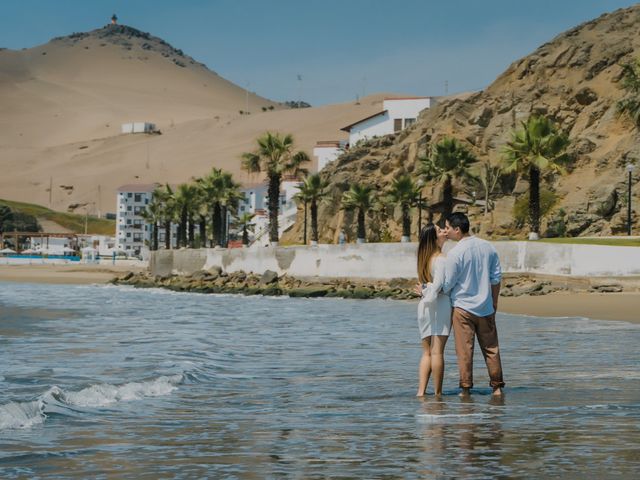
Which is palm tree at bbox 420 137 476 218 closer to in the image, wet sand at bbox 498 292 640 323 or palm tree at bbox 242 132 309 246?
palm tree at bbox 242 132 309 246

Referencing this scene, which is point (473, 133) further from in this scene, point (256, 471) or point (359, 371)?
point (256, 471)

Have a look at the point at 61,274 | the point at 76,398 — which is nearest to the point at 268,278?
the point at 61,274

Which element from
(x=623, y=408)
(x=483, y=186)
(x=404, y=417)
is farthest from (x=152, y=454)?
(x=483, y=186)

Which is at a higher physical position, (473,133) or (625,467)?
(473,133)

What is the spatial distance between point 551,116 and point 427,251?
82218 mm

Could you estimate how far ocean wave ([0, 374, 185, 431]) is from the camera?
10570 millimetres

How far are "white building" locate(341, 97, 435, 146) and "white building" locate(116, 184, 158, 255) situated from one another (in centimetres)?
6564

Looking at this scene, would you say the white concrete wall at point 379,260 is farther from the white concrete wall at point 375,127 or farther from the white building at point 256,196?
the white building at point 256,196

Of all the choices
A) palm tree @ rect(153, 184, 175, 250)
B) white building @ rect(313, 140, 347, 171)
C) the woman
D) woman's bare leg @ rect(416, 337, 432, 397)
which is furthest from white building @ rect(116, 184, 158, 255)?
the woman

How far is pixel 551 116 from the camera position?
90750 millimetres

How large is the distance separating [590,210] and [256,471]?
219 feet

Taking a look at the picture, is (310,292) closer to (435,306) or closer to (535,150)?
(535,150)

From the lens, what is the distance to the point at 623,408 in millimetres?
10562

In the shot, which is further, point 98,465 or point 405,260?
point 405,260
